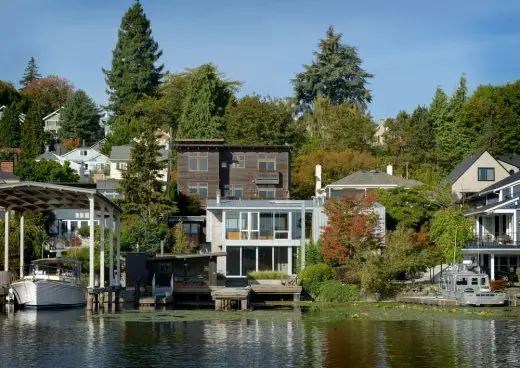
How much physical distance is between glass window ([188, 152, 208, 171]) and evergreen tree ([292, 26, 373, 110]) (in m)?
32.5

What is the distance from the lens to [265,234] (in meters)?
74.1

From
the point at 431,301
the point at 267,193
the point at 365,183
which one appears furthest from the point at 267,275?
the point at 267,193

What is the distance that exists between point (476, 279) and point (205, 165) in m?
35.9

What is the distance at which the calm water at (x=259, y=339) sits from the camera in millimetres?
40969

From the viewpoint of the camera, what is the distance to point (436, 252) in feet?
232

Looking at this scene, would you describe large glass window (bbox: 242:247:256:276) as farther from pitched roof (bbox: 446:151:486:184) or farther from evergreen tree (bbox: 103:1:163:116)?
evergreen tree (bbox: 103:1:163:116)

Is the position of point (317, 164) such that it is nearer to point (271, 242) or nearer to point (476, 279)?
point (271, 242)

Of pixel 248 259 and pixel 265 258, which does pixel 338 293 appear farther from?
pixel 248 259

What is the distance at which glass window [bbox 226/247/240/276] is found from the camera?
73125 millimetres

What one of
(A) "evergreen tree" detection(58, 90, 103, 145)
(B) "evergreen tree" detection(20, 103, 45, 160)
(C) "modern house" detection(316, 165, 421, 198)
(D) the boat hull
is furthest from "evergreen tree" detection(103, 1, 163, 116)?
(D) the boat hull

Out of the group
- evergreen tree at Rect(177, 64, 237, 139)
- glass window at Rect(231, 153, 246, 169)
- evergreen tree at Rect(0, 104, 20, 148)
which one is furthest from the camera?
evergreen tree at Rect(0, 104, 20, 148)

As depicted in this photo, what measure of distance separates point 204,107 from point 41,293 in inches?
2003

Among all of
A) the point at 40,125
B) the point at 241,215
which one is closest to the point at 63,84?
the point at 40,125

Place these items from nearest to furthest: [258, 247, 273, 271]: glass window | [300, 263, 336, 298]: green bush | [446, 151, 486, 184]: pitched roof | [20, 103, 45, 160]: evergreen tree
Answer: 1. [300, 263, 336, 298]: green bush
2. [258, 247, 273, 271]: glass window
3. [446, 151, 486, 184]: pitched roof
4. [20, 103, 45, 160]: evergreen tree
